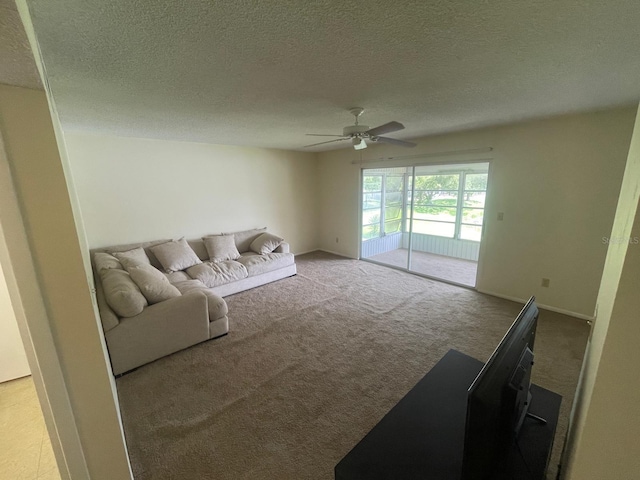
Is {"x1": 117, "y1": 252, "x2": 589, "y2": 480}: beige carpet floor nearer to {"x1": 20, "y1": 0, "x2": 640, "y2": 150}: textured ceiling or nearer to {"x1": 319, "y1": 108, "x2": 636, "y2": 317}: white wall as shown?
{"x1": 319, "y1": 108, "x2": 636, "y2": 317}: white wall

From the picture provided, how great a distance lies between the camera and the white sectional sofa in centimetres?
224

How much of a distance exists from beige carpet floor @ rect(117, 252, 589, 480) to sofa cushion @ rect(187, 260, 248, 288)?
31 centimetres

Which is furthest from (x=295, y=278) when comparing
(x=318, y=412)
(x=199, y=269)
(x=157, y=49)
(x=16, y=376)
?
(x=157, y=49)

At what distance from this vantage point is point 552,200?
10.3 feet

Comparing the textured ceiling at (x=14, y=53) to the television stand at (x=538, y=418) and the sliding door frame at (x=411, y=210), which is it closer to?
the television stand at (x=538, y=418)

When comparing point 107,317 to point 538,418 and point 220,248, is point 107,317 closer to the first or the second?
point 220,248

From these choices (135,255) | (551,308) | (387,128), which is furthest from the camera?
(135,255)

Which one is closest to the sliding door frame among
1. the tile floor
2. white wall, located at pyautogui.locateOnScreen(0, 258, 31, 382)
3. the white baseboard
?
the white baseboard

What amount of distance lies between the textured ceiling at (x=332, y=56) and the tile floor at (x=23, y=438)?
7.71ft

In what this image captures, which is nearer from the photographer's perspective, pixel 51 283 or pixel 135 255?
pixel 51 283

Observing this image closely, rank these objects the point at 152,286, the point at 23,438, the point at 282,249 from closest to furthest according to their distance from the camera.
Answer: the point at 23,438 → the point at 152,286 → the point at 282,249

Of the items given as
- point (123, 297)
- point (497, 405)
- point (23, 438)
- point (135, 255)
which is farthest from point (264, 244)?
point (497, 405)

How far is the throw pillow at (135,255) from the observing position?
10.9 feet

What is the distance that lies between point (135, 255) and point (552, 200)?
17.4 ft
